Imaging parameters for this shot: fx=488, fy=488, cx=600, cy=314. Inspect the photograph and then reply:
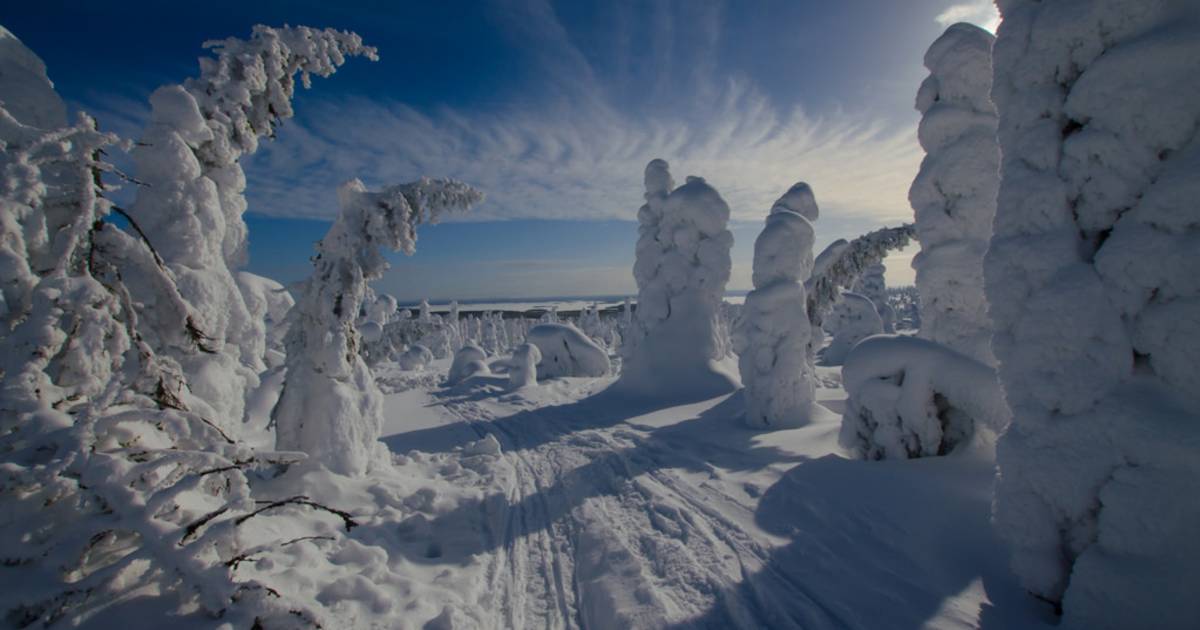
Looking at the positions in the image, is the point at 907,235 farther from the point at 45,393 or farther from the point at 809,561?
the point at 45,393

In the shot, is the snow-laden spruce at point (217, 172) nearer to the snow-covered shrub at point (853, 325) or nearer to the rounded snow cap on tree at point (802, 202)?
the rounded snow cap on tree at point (802, 202)

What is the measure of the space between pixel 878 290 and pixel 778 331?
33.5m

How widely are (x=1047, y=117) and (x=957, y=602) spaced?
4.41 meters

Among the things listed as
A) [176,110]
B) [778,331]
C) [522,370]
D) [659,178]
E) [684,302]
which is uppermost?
[659,178]

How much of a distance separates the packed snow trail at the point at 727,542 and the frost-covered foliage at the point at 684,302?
26.0 ft

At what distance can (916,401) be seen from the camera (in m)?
7.44

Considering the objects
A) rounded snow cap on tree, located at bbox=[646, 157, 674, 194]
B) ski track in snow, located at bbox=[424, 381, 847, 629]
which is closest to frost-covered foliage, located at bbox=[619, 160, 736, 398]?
rounded snow cap on tree, located at bbox=[646, 157, 674, 194]

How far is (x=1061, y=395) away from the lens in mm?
4031

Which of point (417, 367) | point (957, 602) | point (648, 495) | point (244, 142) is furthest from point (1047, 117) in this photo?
point (417, 367)

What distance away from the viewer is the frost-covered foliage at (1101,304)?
3375 millimetres

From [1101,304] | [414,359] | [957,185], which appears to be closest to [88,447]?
[1101,304]

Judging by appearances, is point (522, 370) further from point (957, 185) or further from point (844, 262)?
point (957, 185)

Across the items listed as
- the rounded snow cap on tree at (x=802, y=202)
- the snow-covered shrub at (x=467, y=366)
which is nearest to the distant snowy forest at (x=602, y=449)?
the rounded snow cap on tree at (x=802, y=202)

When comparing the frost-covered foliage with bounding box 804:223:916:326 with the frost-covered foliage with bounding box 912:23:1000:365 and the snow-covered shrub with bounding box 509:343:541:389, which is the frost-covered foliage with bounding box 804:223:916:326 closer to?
the frost-covered foliage with bounding box 912:23:1000:365
